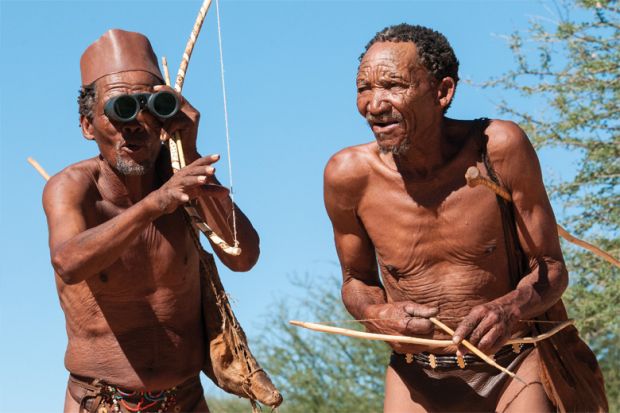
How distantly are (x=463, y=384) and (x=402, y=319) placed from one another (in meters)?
0.58

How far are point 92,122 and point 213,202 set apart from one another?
72cm

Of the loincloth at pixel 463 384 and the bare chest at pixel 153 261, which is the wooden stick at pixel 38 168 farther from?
the loincloth at pixel 463 384

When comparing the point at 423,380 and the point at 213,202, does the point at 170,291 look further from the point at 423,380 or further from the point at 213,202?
the point at 423,380

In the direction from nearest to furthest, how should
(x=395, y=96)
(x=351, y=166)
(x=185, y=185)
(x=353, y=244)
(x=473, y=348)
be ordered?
(x=473, y=348)
(x=395, y=96)
(x=185, y=185)
(x=351, y=166)
(x=353, y=244)

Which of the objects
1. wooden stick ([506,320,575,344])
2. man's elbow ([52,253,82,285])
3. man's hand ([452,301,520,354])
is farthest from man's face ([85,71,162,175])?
wooden stick ([506,320,575,344])

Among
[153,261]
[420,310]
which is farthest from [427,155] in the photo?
[153,261]

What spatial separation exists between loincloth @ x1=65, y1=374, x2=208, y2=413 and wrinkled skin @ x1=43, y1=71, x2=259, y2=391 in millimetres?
50

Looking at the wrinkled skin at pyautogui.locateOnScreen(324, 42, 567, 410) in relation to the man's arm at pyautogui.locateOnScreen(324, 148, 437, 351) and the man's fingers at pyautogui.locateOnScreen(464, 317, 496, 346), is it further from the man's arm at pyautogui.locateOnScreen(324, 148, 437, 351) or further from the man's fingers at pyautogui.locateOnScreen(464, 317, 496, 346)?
the man's fingers at pyautogui.locateOnScreen(464, 317, 496, 346)

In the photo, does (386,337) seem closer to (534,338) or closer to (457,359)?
(457,359)

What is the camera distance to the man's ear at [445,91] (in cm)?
643

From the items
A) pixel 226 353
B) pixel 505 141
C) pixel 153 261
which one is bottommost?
pixel 226 353

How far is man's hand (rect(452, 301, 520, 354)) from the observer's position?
5.89 m

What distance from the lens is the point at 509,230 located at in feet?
21.0

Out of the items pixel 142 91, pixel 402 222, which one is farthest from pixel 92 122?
pixel 402 222
